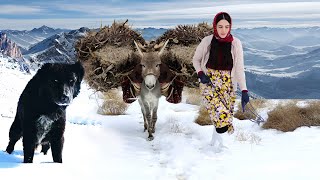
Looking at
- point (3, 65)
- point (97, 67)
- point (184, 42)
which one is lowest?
point (3, 65)

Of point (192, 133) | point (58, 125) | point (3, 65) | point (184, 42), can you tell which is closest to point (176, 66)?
point (184, 42)

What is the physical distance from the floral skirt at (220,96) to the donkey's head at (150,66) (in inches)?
47.7

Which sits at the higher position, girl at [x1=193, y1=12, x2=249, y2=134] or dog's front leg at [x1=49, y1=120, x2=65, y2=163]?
girl at [x1=193, y1=12, x2=249, y2=134]

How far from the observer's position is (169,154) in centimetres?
692

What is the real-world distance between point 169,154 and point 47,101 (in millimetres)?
2888

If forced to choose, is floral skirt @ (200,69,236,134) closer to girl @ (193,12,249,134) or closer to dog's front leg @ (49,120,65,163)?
girl @ (193,12,249,134)

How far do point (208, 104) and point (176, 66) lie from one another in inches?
74.6

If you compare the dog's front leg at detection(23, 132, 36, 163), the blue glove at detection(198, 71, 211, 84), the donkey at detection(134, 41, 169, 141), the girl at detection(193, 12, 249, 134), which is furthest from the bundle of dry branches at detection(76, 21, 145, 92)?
the dog's front leg at detection(23, 132, 36, 163)

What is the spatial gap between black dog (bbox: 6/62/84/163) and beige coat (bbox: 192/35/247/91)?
Answer: 8.46 feet

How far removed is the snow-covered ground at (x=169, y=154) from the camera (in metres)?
5.09

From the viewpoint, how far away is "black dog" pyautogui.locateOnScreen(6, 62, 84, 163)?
4.54 meters

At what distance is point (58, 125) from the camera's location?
4.77 m

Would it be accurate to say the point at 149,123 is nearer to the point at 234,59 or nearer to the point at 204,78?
the point at 204,78

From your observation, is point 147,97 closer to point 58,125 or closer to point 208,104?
point 208,104
